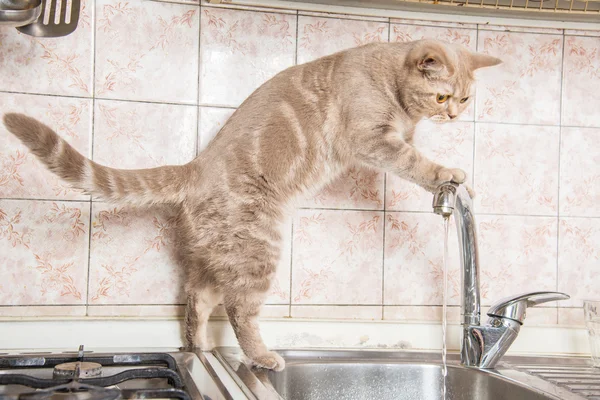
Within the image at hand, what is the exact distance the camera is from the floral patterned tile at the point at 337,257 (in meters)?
1.77

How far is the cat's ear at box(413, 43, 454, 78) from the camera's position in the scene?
156cm

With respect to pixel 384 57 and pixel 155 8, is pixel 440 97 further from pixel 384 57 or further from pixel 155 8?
pixel 155 8

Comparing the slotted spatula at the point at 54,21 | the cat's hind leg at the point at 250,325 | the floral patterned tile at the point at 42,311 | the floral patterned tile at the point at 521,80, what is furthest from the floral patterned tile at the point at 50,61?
the floral patterned tile at the point at 521,80

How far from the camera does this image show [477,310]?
1.56 m

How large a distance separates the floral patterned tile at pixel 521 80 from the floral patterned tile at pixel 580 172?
0.09 meters

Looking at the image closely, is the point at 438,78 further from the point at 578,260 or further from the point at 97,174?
the point at 97,174

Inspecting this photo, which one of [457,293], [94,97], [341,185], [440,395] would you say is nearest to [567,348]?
[457,293]

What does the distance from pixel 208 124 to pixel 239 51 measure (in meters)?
0.25

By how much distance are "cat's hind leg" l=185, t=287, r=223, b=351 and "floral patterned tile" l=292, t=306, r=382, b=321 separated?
293mm

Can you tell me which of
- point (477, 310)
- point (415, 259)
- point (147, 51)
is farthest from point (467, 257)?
point (147, 51)

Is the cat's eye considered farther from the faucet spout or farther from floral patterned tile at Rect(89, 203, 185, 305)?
floral patterned tile at Rect(89, 203, 185, 305)

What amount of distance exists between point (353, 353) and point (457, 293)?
0.44 m

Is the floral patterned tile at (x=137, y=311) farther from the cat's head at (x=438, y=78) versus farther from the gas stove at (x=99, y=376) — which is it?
the cat's head at (x=438, y=78)

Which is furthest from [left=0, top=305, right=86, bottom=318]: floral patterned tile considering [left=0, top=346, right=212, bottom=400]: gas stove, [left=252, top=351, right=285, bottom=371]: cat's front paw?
[left=252, top=351, right=285, bottom=371]: cat's front paw
